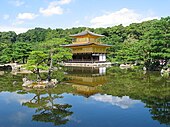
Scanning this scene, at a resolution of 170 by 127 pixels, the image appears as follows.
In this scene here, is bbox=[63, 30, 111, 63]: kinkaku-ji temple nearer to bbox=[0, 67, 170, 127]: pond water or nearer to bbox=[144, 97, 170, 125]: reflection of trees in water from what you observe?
bbox=[0, 67, 170, 127]: pond water

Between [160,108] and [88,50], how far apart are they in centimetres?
3527

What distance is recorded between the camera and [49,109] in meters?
10.8

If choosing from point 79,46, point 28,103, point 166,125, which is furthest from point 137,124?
point 79,46

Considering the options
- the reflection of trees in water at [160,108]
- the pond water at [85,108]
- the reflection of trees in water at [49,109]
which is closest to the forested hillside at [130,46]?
the pond water at [85,108]

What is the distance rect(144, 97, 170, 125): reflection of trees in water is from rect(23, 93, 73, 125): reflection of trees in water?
142 inches

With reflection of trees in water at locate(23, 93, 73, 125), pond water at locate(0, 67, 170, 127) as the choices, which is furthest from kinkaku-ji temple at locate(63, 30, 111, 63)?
reflection of trees in water at locate(23, 93, 73, 125)

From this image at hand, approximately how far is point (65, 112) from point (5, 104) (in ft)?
12.5

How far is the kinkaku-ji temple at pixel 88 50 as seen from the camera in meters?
45.4

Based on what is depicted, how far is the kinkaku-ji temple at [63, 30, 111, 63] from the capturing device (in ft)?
149

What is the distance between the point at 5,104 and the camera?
40.5ft

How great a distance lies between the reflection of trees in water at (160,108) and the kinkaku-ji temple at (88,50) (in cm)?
3160

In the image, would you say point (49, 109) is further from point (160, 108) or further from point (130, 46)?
point (130, 46)

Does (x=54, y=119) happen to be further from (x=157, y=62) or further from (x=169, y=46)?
(x=157, y=62)

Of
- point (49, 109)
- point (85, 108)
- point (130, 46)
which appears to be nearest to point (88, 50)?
point (130, 46)
